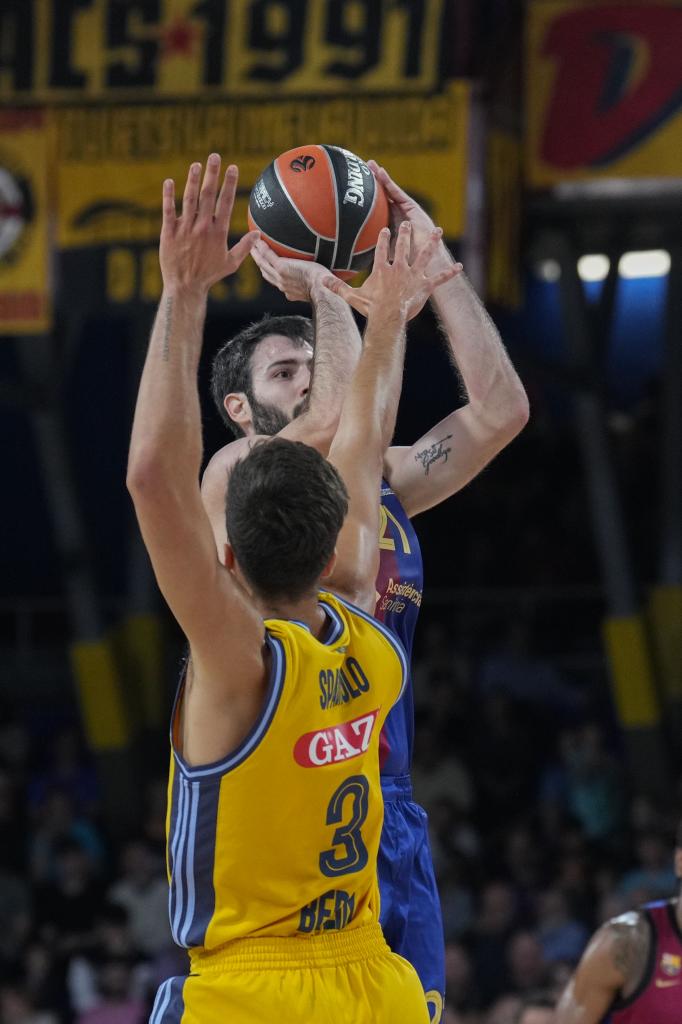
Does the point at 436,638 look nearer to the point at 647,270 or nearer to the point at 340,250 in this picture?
the point at 647,270

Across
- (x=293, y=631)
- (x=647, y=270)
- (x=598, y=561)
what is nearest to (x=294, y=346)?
(x=293, y=631)

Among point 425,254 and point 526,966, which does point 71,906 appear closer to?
point 526,966

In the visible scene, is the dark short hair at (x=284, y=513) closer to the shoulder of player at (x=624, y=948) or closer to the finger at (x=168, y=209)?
the finger at (x=168, y=209)

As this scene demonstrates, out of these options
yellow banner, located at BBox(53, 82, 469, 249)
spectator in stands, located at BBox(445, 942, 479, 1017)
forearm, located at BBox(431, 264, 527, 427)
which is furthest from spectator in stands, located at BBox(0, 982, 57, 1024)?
forearm, located at BBox(431, 264, 527, 427)

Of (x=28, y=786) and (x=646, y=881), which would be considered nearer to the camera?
(x=646, y=881)

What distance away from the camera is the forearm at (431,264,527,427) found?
4988 mm

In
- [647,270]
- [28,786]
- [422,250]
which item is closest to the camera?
[422,250]

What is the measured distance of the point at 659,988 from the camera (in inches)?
246

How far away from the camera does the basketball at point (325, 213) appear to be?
4.91 m

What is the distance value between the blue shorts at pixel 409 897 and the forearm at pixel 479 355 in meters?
1.15

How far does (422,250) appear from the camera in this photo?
4.26m

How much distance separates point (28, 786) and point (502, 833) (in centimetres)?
397

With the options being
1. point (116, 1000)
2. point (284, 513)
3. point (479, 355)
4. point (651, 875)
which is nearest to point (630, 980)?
point (479, 355)

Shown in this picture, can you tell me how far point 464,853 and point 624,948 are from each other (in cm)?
555
